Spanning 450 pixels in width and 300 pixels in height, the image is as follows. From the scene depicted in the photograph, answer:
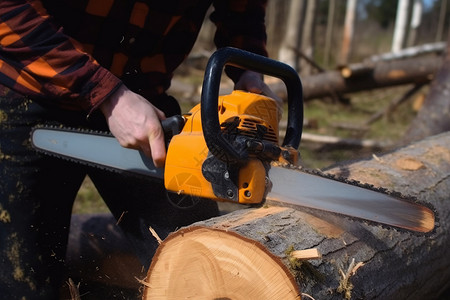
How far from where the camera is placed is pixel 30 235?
1.82 metres

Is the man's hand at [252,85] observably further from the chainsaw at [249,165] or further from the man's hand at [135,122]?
the man's hand at [135,122]

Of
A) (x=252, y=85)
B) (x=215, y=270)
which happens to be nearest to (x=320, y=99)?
(x=252, y=85)

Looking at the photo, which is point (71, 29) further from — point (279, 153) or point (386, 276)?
point (386, 276)

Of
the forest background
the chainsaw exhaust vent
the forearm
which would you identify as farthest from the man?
the forest background

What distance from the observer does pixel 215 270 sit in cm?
140

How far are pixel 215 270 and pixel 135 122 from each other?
496mm

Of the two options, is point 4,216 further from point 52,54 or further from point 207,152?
point 207,152

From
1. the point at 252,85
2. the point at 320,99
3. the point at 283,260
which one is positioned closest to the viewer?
the point at 283,260

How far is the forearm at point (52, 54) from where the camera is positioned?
158cm

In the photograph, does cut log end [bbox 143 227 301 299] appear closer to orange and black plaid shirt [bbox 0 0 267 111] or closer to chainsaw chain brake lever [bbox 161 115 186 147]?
chainsaw chain brake lever [bbox 161 115 186 147]

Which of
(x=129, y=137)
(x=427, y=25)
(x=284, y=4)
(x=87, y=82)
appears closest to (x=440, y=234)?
(x=129, y=137)

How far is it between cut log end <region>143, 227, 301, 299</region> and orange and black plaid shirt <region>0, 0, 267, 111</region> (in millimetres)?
496

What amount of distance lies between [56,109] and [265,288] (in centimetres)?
96

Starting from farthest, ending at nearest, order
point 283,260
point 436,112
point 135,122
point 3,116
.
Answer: point 436,112 < point 3,116 < point 135,122 < point 283,260
